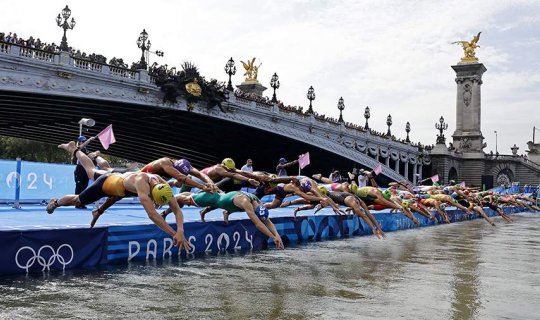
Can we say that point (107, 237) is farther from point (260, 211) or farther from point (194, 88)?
point (194, 88)

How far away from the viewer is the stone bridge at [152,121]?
37594mm

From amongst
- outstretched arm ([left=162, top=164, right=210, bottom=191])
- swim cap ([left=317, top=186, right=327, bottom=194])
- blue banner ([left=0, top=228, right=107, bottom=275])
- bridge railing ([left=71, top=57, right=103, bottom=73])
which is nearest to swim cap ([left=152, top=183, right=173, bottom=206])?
outstretched arm ([left=162, top=164, right=210, bottom=191])

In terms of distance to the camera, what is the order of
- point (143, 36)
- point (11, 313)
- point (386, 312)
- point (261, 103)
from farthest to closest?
1. point (261, 103)
2. point (143, 36)
3. point (386, 312)
4. point (11, 313)

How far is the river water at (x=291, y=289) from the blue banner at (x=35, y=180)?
388 inches

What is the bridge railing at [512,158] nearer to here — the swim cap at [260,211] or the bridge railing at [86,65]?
the bridge railing at [86,65]

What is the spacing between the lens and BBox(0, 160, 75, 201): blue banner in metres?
19.5

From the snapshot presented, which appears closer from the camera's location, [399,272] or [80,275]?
[80,275]

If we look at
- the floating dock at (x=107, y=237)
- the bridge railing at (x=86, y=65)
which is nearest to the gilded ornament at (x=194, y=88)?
the bridge railing at (x=86, y=65)

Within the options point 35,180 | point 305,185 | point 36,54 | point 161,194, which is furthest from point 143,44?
point 161,194

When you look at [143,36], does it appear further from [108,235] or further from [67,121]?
[108,235]

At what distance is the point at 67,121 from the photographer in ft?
173

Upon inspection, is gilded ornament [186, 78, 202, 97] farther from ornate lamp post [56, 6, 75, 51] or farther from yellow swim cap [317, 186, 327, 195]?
yellow swim cap [317, 186, 327, 195]

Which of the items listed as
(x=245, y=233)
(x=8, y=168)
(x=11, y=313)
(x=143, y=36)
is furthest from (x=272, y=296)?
(x=143, y=36)

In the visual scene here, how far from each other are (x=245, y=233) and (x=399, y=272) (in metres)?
5.15
